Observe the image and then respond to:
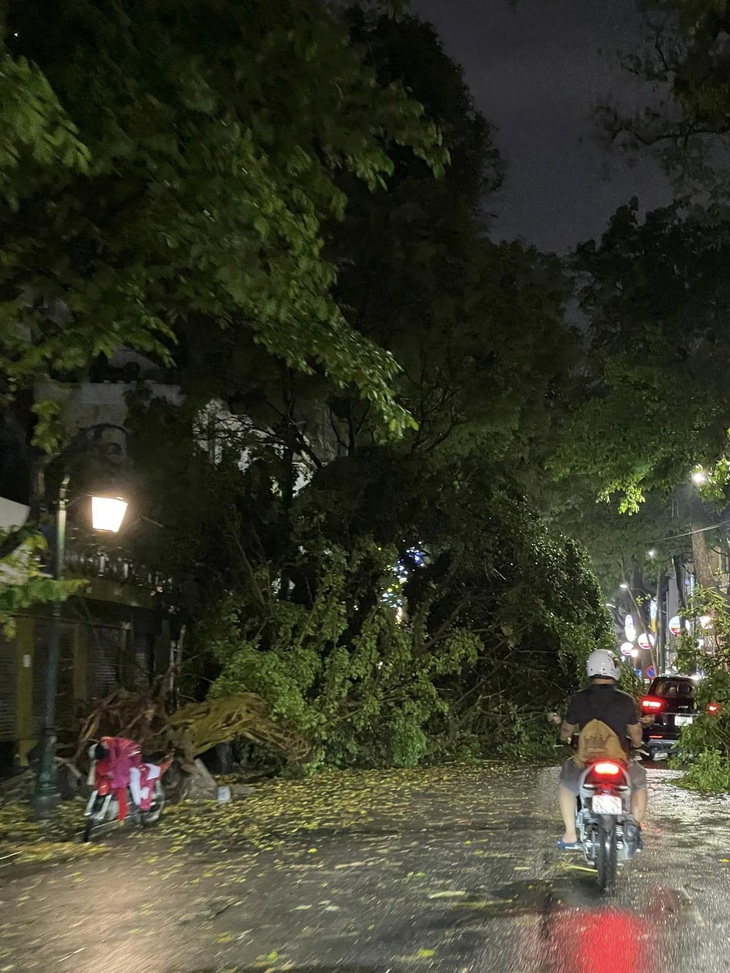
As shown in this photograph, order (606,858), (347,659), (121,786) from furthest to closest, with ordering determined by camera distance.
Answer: (347,659) → (121,786) → (606,858)

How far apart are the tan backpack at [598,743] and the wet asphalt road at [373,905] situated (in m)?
1.00

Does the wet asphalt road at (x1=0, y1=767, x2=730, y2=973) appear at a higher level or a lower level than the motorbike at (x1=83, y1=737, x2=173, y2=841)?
lower

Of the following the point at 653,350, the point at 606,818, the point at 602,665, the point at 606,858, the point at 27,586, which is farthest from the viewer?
the point at 653,350

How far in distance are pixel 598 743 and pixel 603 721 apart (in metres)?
0.20

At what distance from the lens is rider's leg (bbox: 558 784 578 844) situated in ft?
28.7

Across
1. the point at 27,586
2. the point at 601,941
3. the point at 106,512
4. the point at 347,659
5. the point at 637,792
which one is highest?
the point at 106,512

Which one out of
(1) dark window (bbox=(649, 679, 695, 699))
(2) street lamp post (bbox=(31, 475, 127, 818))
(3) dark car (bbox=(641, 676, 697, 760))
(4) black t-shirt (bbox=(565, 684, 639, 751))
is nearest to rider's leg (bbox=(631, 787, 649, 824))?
(4) black t-shirt (bbox=(565, 684, 639, 751))

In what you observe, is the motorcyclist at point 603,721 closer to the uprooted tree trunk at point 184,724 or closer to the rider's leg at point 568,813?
the rider's leg at point 568,813

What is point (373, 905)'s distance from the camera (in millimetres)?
7871

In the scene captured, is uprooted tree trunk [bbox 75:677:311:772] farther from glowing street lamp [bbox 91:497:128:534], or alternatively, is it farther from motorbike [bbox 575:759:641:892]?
motorbike [bbox 575:759:641:892]

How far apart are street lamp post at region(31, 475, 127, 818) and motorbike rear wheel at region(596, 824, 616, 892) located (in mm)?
6967

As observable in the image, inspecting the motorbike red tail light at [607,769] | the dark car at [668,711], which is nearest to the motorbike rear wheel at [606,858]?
the motorbike red tail light at [607,769]

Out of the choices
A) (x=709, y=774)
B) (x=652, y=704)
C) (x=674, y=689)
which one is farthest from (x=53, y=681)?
(x=674, y=689)

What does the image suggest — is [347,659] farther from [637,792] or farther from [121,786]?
[637,792]
